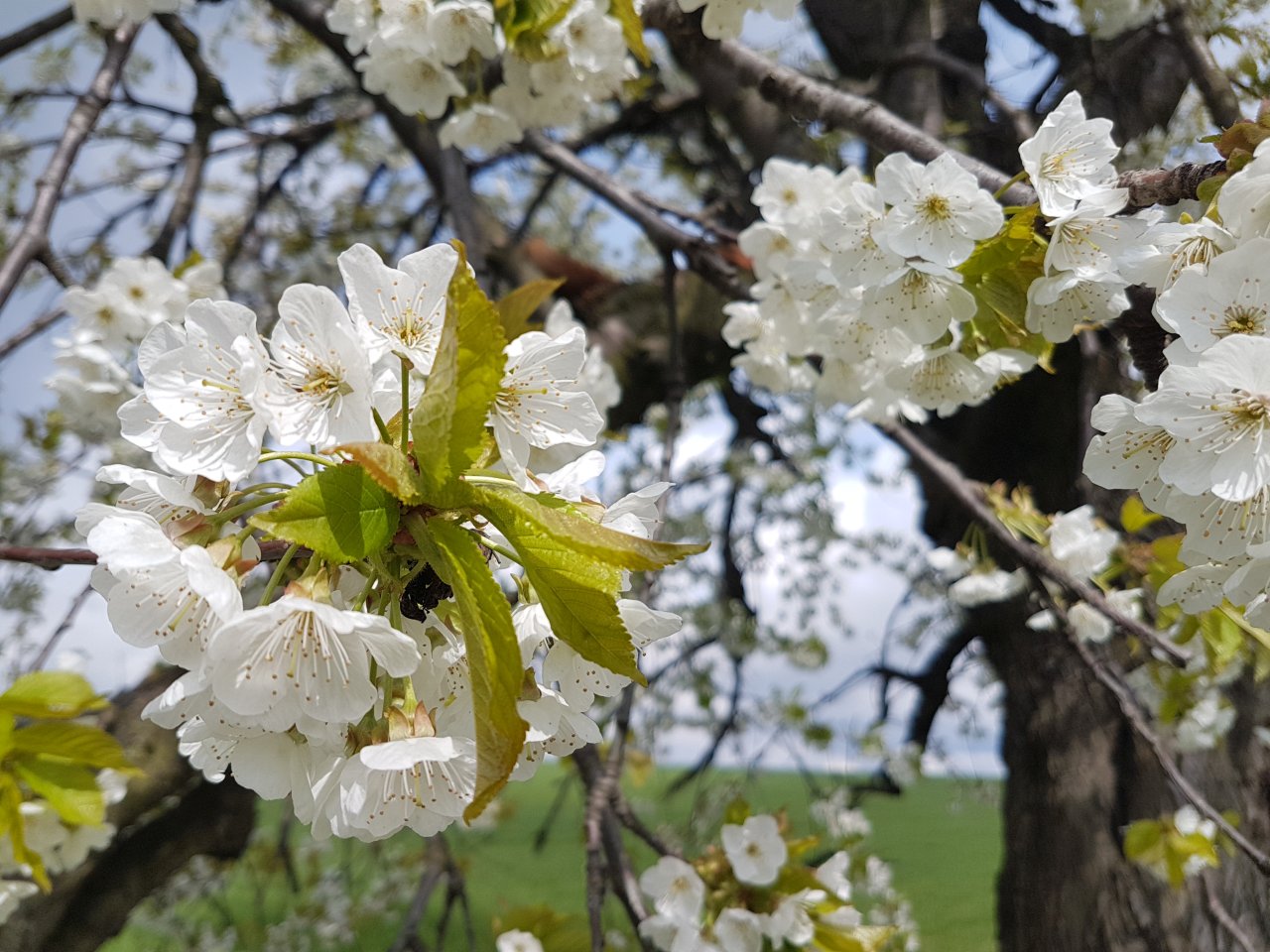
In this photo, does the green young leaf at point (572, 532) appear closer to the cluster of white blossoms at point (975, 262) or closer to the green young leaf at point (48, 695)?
the cluster of white blossoms at point (975, 262)

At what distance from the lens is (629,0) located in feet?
3.43

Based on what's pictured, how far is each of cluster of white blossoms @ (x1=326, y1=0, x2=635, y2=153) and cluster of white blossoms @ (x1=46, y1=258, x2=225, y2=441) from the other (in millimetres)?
664

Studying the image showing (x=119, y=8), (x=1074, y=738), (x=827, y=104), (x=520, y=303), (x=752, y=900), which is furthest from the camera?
(x=1074, y=738)

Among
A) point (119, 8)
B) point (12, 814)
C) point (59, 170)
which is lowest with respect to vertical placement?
point (12, 814)

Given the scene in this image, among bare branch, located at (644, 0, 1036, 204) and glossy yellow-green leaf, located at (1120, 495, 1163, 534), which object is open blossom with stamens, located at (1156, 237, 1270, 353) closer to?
bare branch, located at (644, 0, 1036, 204)

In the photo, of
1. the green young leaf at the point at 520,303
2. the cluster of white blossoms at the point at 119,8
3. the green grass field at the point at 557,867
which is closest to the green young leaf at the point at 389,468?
the green young leaf at the point at 520,303

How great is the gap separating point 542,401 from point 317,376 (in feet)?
0.53

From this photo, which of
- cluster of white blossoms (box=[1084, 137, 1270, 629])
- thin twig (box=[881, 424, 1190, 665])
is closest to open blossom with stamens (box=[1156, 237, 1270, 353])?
cluster of white blossoms (box=[1084, 137, 1270, 629])

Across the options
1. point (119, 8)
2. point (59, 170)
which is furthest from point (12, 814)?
point (119, 8)

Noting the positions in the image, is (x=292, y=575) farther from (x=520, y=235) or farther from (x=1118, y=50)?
(x=1118, y=50)

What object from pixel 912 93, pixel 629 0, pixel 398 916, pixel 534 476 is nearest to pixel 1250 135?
pixel 534 476

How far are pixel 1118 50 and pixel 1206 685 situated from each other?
1572 mm

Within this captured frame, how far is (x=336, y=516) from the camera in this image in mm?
486

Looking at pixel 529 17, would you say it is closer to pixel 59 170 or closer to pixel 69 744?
pixel 59 170
